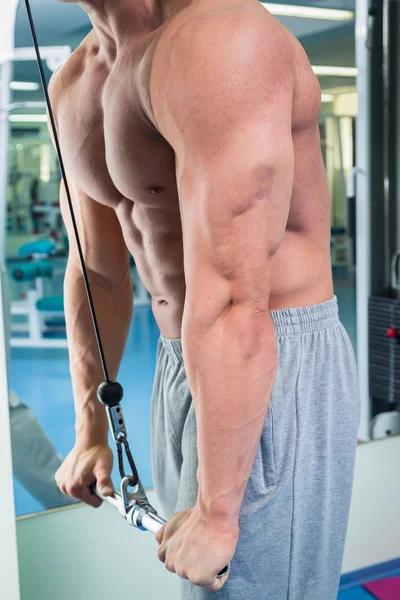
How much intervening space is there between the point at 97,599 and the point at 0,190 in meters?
1.23

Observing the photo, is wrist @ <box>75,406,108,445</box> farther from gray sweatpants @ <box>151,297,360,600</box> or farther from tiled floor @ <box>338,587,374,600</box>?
tiled floor @ <box>338,587,374,600</box>

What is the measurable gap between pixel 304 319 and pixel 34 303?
3.48 ft

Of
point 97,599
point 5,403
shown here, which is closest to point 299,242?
point 5,403

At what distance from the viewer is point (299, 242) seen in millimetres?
1159

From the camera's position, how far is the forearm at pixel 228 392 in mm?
953

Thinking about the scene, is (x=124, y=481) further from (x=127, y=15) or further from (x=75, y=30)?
(x=75, y=30)

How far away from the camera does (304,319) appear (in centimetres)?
117

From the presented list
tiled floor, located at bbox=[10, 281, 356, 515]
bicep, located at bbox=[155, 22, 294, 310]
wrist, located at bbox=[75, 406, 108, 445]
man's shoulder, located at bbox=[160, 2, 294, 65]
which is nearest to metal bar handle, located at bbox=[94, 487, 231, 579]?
wrist, located at bbox=[75, 406, 108, 445]

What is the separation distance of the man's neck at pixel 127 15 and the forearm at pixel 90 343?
51 cm

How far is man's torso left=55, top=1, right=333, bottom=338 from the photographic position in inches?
40.9

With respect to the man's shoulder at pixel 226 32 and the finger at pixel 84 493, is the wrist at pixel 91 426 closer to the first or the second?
the finger at pixel 84 493

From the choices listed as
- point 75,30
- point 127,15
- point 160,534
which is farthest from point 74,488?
point 75,30

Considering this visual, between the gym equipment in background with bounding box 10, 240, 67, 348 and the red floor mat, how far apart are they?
1.44 metres

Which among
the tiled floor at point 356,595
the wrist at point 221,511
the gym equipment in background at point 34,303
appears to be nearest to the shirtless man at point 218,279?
the wrist at point 221,511
